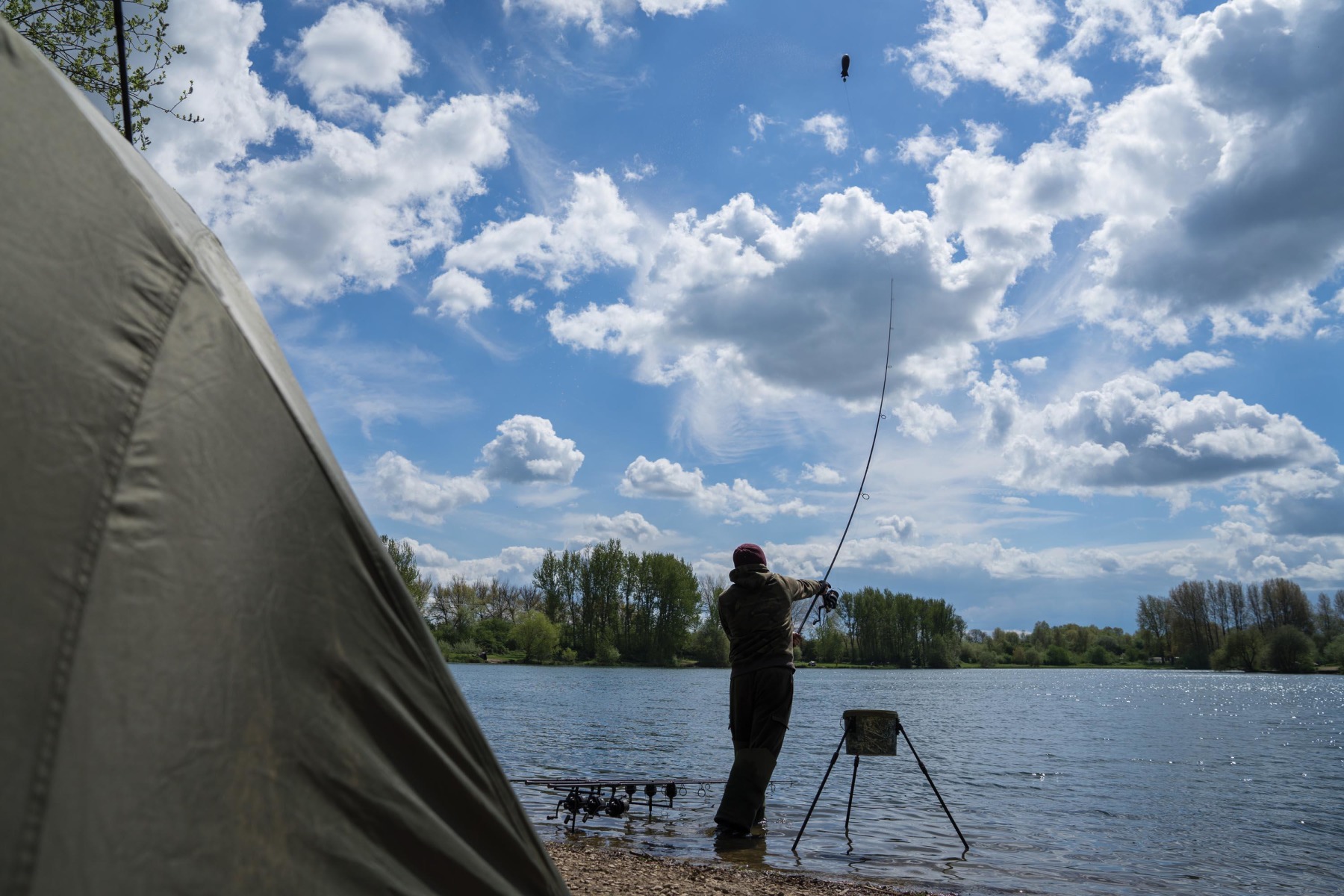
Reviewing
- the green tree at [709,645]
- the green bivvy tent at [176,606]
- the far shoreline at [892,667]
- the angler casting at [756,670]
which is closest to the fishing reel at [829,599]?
the angler casting at [756,670]

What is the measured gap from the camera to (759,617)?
348 inches

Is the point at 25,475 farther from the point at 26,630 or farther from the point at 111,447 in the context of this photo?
the point at 26,630

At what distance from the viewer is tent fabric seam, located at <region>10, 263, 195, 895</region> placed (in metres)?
1.79

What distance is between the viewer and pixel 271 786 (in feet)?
7.25

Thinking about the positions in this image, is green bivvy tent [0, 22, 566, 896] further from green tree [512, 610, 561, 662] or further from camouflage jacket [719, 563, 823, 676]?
green tree [512, 610, 561, 662]

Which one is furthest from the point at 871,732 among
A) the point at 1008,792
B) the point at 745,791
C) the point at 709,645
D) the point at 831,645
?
the point at 831,645

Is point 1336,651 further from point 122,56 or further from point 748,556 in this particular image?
point 122,56

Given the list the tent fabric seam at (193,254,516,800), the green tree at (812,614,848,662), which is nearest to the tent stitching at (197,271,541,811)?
the tent fabric seam at (193,254,516,800)

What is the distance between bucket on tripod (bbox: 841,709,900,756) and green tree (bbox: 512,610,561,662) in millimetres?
81404

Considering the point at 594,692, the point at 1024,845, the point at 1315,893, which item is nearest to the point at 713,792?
the point at 1024,845

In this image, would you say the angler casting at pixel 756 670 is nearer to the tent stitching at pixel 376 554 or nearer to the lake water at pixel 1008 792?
the lake water at pixel 1008 792

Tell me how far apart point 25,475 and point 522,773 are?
13734 mm

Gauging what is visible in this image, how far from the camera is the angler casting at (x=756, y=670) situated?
8.73 metres

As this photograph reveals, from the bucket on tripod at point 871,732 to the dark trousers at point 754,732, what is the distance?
65 centimetres
